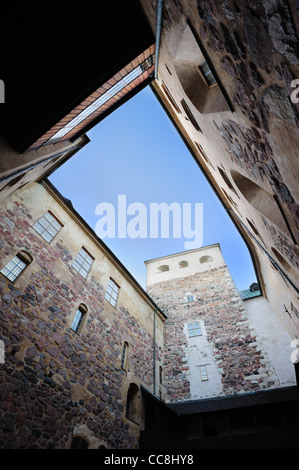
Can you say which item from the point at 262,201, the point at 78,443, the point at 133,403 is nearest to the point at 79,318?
the point at 78,443

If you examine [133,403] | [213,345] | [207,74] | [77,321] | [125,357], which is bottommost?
[133,403]

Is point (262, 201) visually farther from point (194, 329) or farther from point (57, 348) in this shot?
point (194, 329)

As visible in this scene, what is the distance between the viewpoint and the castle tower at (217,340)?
11094 millimetres

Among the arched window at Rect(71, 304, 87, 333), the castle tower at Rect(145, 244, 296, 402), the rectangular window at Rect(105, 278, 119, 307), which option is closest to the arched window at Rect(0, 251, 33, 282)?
the arched window at Rect(71, 304, 87, 333)

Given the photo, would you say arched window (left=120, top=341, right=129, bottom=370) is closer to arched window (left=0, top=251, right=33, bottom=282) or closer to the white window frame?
the white window frame

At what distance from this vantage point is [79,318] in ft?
28.8

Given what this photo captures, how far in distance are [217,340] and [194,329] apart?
1498 mm

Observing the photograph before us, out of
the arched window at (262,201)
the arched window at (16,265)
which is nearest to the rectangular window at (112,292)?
the arched window at (16,265)

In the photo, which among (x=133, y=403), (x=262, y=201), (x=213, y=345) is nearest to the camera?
(x=262, y=201)

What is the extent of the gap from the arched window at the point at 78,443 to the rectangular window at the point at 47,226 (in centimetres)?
629

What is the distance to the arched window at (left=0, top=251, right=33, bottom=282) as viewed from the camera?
6.85 m

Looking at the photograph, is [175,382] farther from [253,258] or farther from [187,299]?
[253,258]

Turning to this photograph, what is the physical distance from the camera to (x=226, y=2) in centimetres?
236

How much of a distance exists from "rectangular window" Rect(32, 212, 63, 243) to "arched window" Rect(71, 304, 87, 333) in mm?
2881
